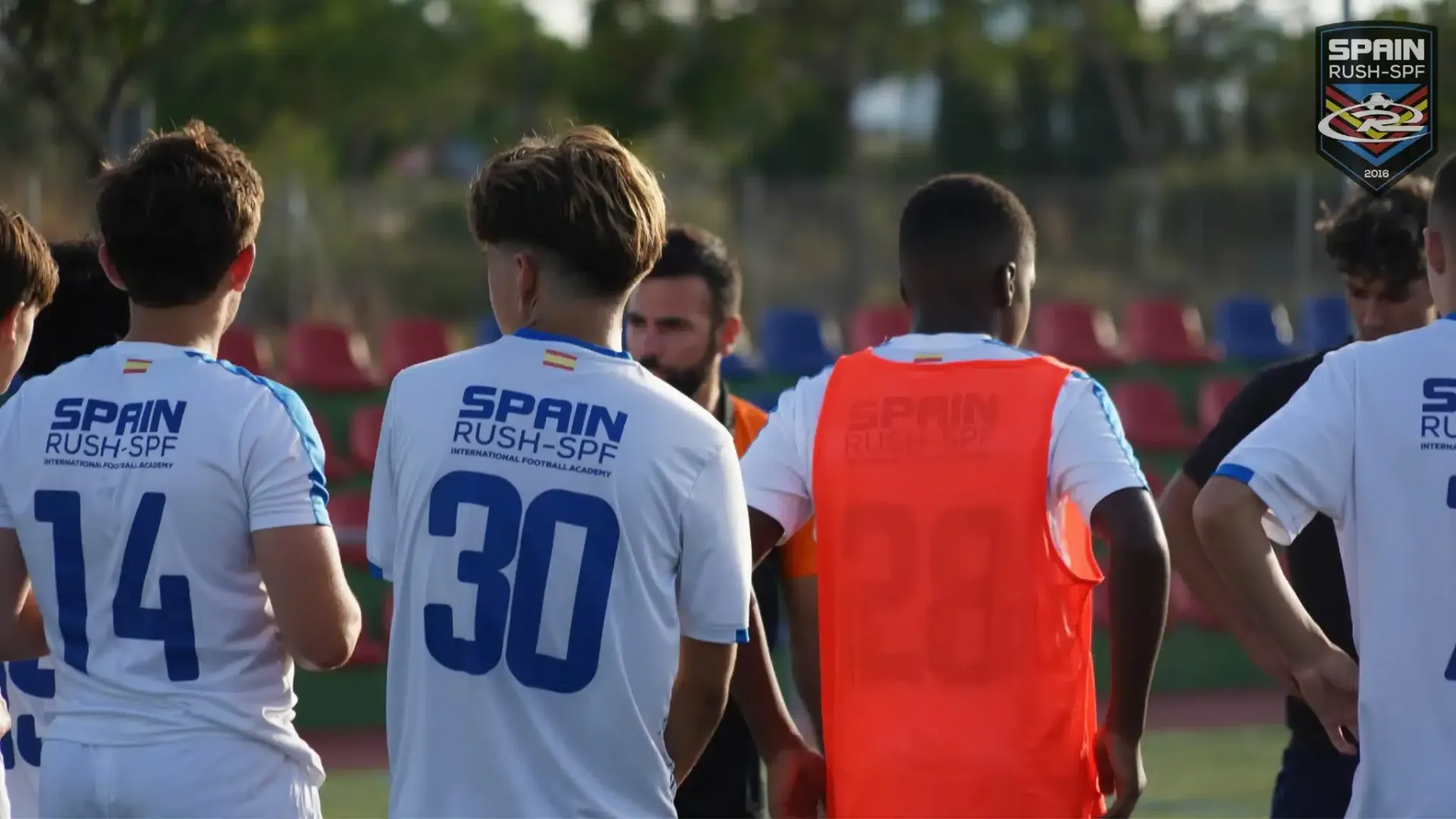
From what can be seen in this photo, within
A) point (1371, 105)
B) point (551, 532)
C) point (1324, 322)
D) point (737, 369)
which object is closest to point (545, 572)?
point (551, 532)

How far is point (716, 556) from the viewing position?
2.95 metres

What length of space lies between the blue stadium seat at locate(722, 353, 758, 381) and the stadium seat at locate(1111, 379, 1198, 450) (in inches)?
88.3

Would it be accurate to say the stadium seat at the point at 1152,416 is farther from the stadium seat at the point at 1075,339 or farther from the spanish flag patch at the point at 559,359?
the spanish flag patch at the point at 559,359

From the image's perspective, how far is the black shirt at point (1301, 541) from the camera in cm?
403

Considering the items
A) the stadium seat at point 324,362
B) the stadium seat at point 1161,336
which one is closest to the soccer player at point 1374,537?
the stadium seat at point 324,362

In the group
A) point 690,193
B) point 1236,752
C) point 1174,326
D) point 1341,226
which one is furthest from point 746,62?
point 1341,226

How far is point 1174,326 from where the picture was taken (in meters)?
13.5

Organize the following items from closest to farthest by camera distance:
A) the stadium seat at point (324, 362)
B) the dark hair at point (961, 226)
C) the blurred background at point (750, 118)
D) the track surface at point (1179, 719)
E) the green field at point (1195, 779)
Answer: the dark hair at point (961, 226) → the green field at point (1195, 779) → the track surface at point (1179, 719) → the stadium seat at point (324, 362) → the blurred background at point (750, 118)

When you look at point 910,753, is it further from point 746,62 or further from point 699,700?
point 746,62

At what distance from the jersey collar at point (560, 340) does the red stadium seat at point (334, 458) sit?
24.2 feet

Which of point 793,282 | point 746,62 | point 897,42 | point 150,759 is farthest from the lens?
point 897,42

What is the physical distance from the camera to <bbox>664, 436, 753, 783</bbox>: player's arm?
2939mm

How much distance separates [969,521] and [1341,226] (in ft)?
4.41

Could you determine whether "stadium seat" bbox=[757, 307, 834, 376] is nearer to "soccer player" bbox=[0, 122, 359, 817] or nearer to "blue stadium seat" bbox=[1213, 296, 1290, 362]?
"blue stadium seat" bbox=[1213, 296, 1290, 362]
